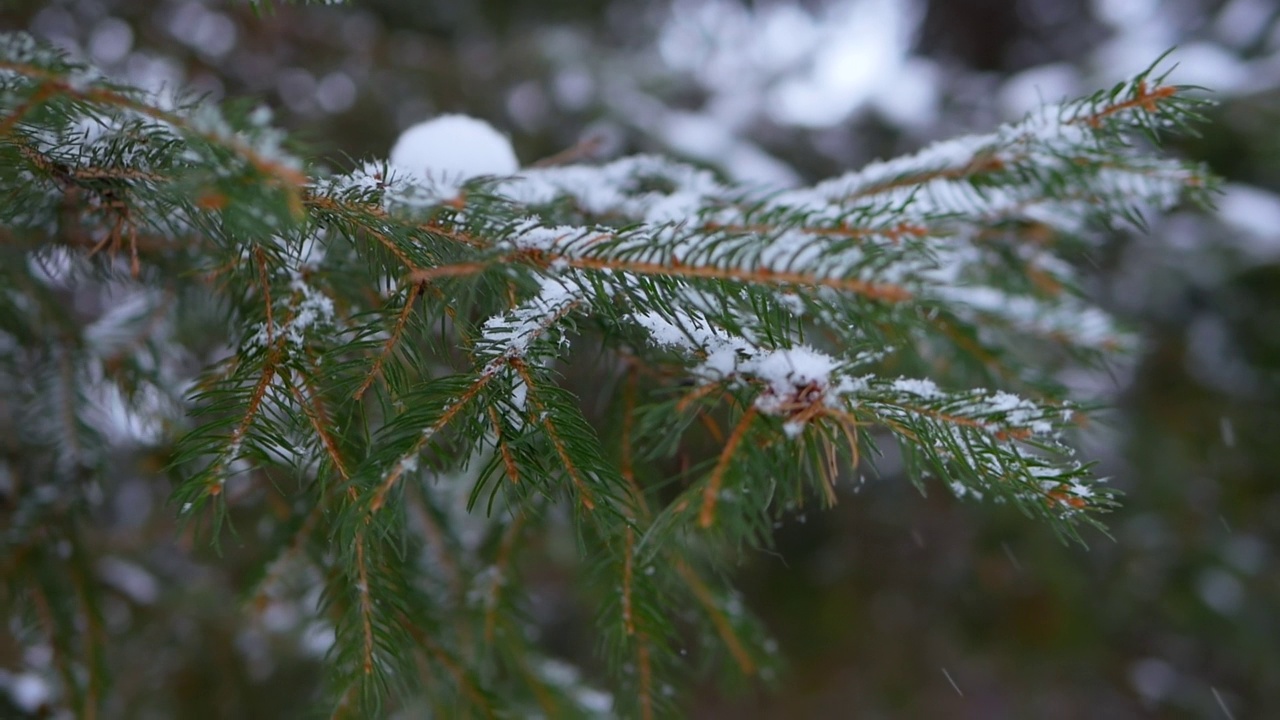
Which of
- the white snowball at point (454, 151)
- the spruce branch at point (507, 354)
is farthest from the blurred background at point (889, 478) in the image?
the white snowball at point (454, 151)

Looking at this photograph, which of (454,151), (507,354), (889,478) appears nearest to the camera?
(507,354)

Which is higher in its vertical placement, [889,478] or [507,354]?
[889,478]

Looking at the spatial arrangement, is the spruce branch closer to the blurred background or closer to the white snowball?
the white snowball

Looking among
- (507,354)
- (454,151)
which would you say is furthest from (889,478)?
(507,354)

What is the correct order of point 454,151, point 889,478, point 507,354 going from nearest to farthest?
point 507,354
point 454,151
point 889,478

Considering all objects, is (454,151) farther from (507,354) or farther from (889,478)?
(889,478)

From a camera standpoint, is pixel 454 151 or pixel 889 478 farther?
pixel 889 478

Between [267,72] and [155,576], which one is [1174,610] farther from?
[267,72]
